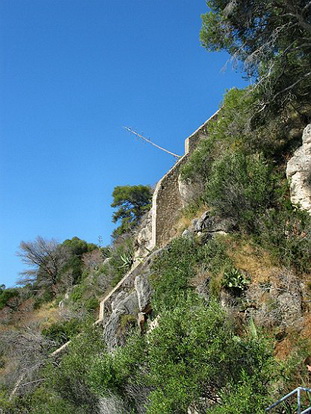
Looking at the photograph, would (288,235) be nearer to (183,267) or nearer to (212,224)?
(212,224)

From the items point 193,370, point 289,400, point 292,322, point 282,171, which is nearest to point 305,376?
point 289,400

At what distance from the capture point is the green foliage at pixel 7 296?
1238 inches

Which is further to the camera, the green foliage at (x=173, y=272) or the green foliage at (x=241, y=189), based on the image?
the green foliage at (x=241, y=189)

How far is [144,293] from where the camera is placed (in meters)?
12.2

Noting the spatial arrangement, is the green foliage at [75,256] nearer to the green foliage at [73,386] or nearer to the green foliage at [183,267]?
the green foliage at [73,386]

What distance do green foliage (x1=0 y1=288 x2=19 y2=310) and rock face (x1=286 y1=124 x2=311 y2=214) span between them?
26048 millimetres

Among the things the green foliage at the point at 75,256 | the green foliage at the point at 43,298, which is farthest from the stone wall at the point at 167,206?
the green foliage at the point at 43,298

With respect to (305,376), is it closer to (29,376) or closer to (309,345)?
(309,345)

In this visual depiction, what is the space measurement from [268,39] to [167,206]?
785 centimetres

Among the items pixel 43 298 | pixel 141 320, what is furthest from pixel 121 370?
pixel 43 298

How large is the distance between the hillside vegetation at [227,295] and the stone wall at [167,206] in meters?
1.30

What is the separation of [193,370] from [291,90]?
9.70 meters

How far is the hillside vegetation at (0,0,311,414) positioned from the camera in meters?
6.87

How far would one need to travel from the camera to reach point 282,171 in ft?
41.6
